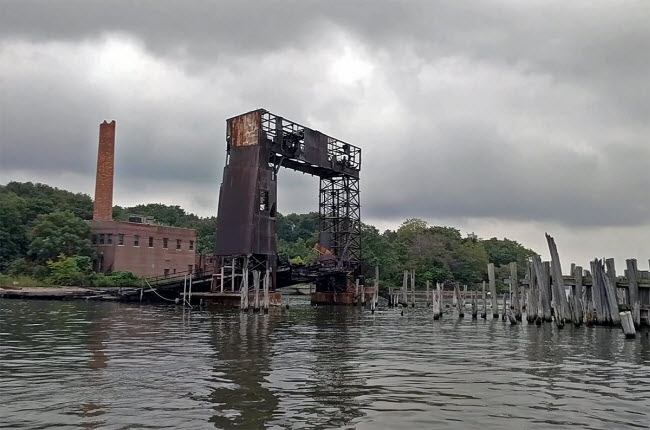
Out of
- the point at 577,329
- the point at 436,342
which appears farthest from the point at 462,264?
the point at 436,342

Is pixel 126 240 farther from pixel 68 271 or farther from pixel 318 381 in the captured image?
pixel 318 381

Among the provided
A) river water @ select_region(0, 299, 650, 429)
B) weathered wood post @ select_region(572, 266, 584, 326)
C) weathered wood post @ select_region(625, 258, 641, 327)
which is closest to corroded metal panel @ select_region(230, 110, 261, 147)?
river water @ select_region(0, 299, 650, 429)

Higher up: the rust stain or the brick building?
the rust stain

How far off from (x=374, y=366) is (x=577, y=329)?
15.9m

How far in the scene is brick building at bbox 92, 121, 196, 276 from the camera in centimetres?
6962

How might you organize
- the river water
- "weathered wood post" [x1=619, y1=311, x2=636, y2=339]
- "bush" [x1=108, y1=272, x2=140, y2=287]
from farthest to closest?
"bush" [x1=108, y1=272, x2=140, y2=287] → "weathered wood post" [x1=619, y1=311, x2=636, y2=339] → the river water

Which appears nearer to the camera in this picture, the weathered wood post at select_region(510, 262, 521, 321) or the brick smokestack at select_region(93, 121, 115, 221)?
the weathered wood post at select_region(510, 262, 521, 321)

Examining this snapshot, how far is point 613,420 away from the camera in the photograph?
32.8 feet

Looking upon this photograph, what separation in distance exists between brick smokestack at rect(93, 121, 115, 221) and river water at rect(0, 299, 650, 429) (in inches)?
1999

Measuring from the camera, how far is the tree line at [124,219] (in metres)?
68.2

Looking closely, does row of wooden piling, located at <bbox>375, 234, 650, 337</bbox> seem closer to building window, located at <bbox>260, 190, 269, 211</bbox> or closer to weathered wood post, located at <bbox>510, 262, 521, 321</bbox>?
weathered wood post, located at <bbox>510, 262, 521, 321</bbox>

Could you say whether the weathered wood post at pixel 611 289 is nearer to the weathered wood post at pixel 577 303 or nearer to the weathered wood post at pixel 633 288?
the weathered wood post at pixel 633 288

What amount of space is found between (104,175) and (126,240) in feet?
27.6

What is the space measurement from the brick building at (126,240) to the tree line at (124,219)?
6.37 feet
